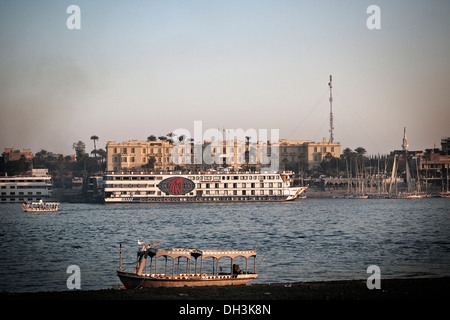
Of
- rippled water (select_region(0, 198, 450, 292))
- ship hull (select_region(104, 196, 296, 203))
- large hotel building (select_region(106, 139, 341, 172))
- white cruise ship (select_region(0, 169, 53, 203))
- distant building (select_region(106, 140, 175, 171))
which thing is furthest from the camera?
distant building (select_region(106, 140, 175, 171))

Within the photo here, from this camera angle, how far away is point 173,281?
25703 mm

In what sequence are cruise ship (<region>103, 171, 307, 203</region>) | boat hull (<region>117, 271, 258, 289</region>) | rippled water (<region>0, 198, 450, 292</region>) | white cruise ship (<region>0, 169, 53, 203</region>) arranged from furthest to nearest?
1. white cruise ship (<region>0, 169, 53, 203</region>)
2. cruise ship (<region>103, 171, 307, 203</region>)
3. rippled water (<region>0, 198, 450, 292</region>)
4. boat hull (<region>117, 271, 258, 289</region>)

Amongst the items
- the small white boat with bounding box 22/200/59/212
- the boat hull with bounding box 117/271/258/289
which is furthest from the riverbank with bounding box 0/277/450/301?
the small white boat with bounding box 22/200/59/212

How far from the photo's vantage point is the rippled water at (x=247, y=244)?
107 ft

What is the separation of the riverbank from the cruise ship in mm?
86781

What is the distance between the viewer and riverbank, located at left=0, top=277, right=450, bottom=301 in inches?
875

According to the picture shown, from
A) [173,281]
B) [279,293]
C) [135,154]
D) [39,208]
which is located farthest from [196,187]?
[279,293]

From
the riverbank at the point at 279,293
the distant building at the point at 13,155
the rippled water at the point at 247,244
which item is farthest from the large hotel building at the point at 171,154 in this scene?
A: the riverbank at the point at 279,293

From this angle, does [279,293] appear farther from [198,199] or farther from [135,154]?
[135,154]

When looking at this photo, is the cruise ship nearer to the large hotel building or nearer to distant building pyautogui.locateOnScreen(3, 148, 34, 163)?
the large hotel building

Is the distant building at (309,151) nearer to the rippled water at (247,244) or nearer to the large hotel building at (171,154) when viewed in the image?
the large hotel building at (171,154)
